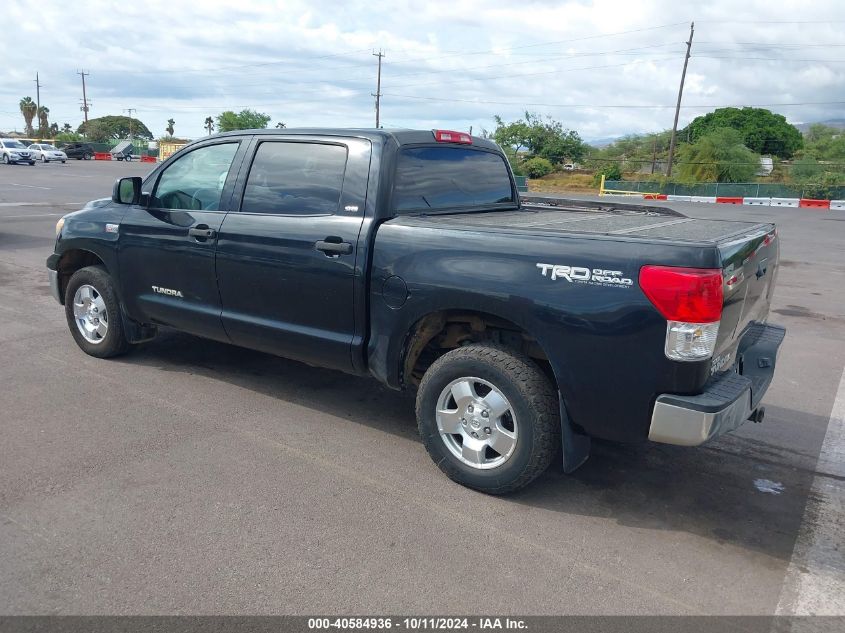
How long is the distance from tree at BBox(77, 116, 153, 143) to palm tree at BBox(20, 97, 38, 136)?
7.45m

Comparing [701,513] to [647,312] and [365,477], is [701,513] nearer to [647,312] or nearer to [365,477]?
[647,312]

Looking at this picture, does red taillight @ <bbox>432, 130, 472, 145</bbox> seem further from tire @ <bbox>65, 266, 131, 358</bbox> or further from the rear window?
tire @ <bbox>65, 266, 131, 358</bbox>

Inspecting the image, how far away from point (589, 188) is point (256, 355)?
154 feet

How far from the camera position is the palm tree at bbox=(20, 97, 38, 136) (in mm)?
101875

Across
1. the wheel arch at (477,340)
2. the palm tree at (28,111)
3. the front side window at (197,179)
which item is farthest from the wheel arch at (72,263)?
the palm tree at (28,111)

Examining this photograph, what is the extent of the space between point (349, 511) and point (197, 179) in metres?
2.82

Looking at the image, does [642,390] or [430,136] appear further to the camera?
[430,136]

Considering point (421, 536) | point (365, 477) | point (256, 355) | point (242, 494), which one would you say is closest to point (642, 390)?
point (421, 536)

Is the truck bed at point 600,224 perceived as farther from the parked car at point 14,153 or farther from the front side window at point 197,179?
the parked car at point 14,153

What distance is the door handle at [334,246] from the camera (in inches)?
167

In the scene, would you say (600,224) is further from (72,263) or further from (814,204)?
(814,204)

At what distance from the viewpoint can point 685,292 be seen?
10.4 feet

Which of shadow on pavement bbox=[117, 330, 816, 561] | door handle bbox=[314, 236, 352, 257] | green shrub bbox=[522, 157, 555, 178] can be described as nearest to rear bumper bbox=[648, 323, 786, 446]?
shadow on pavement bbox=[117, 330, 816, 561]

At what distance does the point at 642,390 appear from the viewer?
3.38 meters
